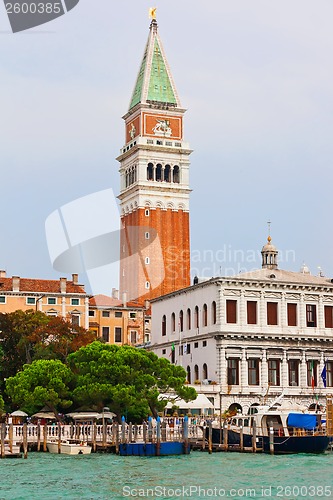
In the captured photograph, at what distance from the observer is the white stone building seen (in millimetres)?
57344

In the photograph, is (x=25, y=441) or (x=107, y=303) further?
(x=107, y=303)

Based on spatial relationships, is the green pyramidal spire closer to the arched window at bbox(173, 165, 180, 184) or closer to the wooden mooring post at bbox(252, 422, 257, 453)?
the arched window at bbox(173, 165, 180, 184)

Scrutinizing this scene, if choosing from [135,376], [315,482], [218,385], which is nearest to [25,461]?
[135,376]

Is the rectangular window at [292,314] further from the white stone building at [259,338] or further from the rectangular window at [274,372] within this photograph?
the rectangular window at [274,372]

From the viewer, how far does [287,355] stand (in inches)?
2324

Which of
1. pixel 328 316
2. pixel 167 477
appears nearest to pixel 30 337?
pixel 328 316

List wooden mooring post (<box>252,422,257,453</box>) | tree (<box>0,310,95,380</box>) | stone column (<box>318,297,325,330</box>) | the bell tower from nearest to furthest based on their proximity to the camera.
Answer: wooden mooring post (<box>252,422,257,453</box>), tree (<box>0,310,95,380</box>), stone column (<box>318,297,325,330</box>), the bell tower

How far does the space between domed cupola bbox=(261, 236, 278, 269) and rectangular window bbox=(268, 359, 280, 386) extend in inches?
275

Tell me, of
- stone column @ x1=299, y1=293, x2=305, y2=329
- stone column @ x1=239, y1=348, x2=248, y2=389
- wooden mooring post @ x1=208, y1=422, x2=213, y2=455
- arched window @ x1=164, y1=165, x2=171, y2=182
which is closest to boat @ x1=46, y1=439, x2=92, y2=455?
wooden mooring post @ x1=208, y1=422, x2=213, y2=455

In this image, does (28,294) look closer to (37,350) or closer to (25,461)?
(37,350)

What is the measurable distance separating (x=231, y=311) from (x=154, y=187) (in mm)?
36489

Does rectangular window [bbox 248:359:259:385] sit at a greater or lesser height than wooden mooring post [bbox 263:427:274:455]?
greater
